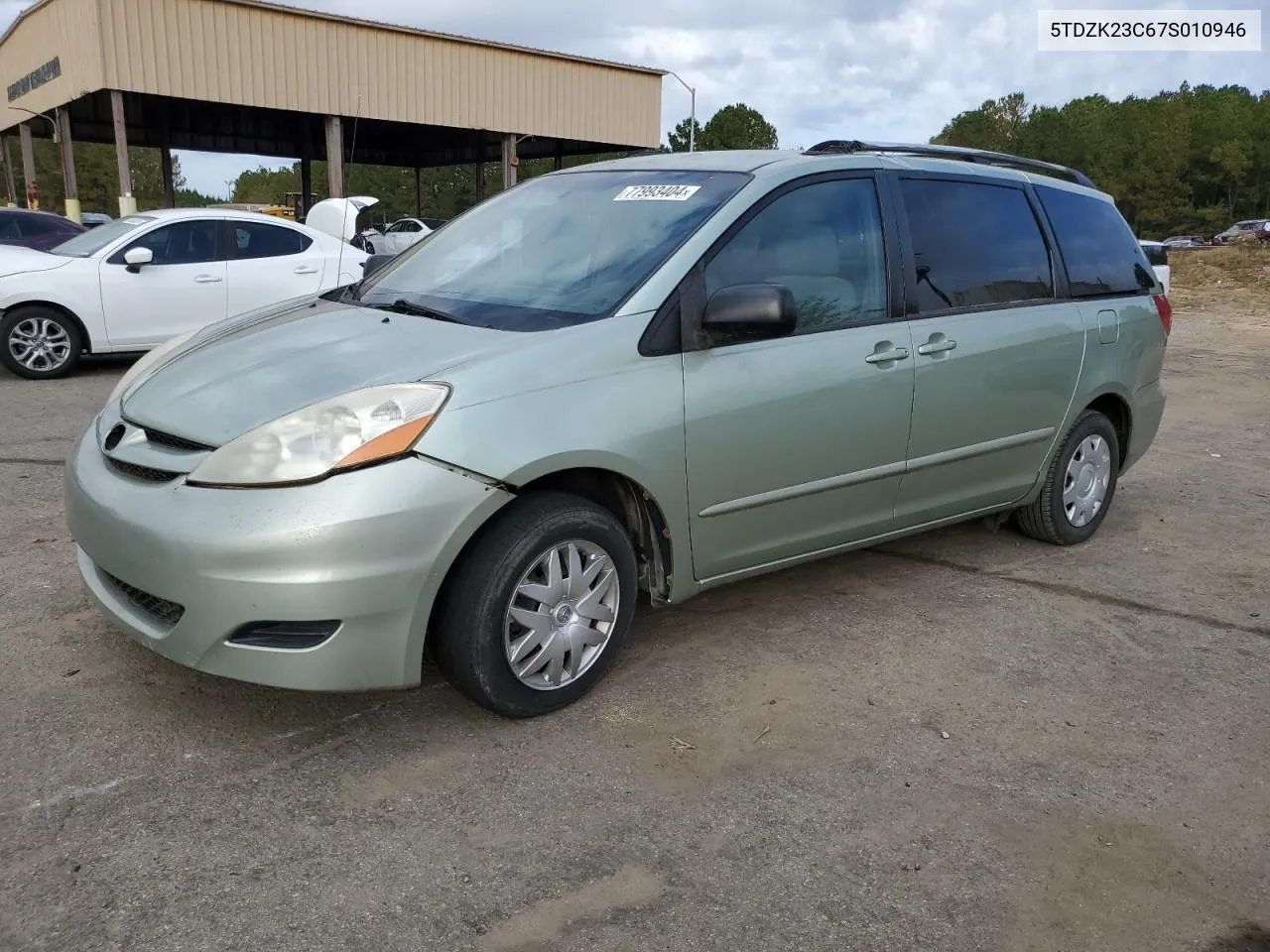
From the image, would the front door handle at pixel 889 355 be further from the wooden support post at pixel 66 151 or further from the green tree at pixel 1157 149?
the green tree at pixel 1157 149

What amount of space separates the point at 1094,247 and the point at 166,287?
786cm

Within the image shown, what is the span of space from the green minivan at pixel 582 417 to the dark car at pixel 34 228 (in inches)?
352

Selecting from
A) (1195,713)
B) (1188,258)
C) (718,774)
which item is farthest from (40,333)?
(1188,258)

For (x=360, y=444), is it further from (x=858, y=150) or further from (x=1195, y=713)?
(x=1195, y=713)

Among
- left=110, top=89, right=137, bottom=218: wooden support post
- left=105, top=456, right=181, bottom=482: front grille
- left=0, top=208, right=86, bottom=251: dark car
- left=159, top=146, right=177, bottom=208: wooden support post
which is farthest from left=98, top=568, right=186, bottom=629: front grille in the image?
left=159, top=146, right=177, bottom=208: wooden support post

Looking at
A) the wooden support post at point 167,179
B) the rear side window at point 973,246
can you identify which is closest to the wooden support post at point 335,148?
the wooden support post at point 167,179

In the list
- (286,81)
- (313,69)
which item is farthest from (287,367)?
(313,69)

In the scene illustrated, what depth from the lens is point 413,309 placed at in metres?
3.75

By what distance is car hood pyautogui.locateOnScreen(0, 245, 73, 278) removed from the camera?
9.27 meters

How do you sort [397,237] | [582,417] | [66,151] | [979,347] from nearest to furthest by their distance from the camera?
[582,417] < [979,347] < [66,151] < [397,237]

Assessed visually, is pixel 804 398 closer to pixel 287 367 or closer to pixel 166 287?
pixel 287 367

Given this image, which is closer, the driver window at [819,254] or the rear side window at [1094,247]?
the driver window at [819,254]

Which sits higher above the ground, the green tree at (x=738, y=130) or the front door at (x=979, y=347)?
the green tree at (x=738, y=130)

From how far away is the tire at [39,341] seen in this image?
934 centimetres
